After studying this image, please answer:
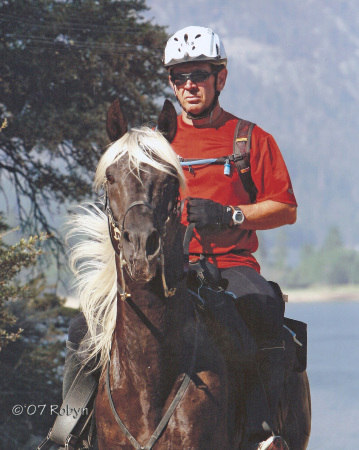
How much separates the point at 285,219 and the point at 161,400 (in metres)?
1.56

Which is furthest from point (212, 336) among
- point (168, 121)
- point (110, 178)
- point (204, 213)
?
point (168, 121)

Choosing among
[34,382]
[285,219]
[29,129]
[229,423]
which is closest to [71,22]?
[29,129]

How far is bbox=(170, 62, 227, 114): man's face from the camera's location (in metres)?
5.50

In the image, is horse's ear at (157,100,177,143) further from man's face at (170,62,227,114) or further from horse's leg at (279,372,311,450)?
horse's leg at (279,372,311,450)

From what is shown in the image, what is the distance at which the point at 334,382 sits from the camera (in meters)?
46.0

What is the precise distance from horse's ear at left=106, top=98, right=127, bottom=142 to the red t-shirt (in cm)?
78

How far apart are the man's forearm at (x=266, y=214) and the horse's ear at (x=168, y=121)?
698mm

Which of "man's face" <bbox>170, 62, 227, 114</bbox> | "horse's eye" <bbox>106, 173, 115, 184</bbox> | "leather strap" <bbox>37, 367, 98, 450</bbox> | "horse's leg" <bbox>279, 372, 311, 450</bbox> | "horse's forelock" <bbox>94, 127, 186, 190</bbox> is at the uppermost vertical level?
"man's face" <bbox>170, 62, 227, 114</bbox>

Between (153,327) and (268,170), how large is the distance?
4.90 feet

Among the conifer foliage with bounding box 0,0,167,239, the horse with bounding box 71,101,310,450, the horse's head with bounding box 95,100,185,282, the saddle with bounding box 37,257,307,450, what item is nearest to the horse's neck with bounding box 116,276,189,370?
the horse with bounding box 71,101,310,450

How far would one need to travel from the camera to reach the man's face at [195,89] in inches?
217

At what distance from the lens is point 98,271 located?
4.90m

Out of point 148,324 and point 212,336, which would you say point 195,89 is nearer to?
point 212,336

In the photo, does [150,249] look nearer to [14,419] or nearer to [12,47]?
[14,419]
